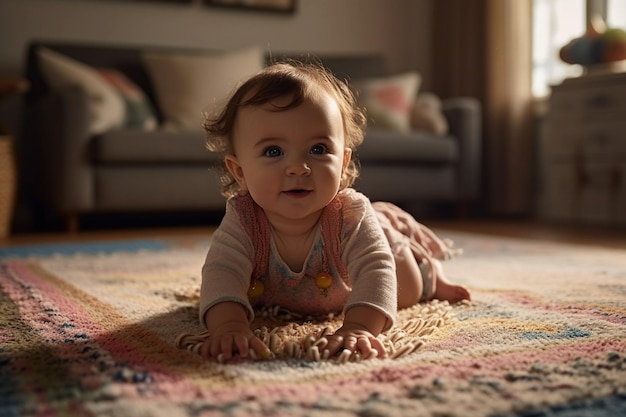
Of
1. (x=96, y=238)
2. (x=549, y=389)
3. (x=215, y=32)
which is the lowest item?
(x=96, y=238)

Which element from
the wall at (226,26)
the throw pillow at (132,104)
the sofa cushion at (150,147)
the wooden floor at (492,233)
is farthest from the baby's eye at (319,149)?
the wall at (226,26)

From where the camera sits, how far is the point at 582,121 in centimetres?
309

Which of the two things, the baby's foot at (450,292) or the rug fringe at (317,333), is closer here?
the rug fringe at (317,333)

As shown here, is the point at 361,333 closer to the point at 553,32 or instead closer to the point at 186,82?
the point at 186,82

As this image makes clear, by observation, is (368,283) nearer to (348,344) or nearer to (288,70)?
(348,344)

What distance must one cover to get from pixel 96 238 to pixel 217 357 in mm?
1899

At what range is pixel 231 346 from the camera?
79 cm

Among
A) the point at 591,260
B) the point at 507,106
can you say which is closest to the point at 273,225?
the point at 591,260

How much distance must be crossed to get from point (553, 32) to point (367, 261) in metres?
3.18

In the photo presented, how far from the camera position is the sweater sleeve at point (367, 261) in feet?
2.90

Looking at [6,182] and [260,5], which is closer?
[6,182]

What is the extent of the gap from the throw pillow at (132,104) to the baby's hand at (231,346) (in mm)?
2298

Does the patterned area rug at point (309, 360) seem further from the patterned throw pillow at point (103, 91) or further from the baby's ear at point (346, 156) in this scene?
the patterned throw pillow at point (103, 91)

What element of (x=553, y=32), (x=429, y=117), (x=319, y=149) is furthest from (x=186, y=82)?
(x=319, y=149)
